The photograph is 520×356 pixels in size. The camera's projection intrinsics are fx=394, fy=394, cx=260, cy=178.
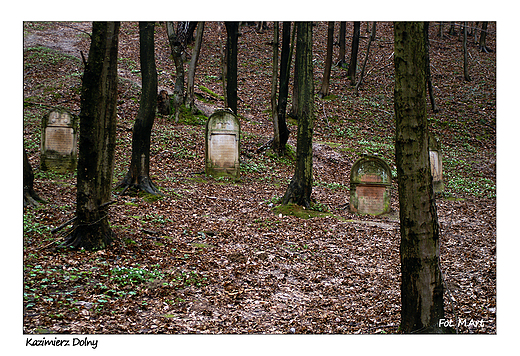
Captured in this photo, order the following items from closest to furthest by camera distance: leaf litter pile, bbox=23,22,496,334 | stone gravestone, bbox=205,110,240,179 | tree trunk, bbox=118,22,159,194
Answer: leaf litter pile, bbox=23,22,496,334 → tree trunk, bbox=118,22,159,194 → stone gravestone, bbox=205,110,240,179

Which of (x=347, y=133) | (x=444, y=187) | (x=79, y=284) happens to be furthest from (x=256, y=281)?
(x=347, y=133)

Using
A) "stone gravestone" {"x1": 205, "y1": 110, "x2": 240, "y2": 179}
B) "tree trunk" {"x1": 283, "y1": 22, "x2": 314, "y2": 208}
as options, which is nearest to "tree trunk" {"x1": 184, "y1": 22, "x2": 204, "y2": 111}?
"stone gravestone" {"x1": 205, "y1": 110, "x2": 240, "y2": 179}

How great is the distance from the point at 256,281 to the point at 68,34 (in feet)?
90.0

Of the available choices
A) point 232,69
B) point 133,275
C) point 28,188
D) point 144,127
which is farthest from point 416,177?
point 232,69

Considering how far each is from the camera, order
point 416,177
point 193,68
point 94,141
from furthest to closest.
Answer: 1. point 193,68
2. point 94,141
3. point 416,177

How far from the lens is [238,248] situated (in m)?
6.88

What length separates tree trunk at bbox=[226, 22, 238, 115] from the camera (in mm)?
15891

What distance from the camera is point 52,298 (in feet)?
14.2

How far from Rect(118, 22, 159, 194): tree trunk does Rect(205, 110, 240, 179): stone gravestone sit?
108 inches

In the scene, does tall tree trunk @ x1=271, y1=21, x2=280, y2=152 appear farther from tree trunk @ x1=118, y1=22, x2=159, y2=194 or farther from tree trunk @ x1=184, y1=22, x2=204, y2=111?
tree trunk @ x1=118, y1=22, x2=159, y2=194

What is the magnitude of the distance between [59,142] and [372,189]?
8.98 metres

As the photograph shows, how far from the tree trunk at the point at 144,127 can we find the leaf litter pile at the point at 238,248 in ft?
1.53

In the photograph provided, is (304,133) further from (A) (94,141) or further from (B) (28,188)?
(B) (28,188)

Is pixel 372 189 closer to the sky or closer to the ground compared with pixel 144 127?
closer to the ground
